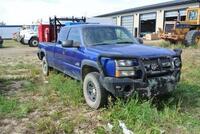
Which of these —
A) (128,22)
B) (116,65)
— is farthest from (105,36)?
(128,22)

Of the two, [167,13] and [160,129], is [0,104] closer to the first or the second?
[160,129]

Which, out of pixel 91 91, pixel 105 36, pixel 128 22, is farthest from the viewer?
pixel 128 22

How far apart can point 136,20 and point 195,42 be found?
22.8 meters

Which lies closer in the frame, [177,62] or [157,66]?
[157,66]

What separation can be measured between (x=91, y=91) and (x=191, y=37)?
1435cm

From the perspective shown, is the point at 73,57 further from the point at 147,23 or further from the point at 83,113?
the point at 147,23

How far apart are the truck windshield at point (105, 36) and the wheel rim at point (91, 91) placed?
0.94 meters

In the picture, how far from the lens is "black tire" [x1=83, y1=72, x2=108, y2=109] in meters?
5.49

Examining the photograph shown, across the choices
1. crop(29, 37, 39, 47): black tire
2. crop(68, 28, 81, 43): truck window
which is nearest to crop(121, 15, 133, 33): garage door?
crop(29, 37, 39, 47): black tire

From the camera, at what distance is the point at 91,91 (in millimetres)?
5887

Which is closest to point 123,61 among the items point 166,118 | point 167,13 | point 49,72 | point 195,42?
point 166,118

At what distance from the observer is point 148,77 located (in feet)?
17.1

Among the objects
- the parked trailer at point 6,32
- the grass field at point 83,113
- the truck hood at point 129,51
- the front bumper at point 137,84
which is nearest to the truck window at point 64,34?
the grass field at point 83,113

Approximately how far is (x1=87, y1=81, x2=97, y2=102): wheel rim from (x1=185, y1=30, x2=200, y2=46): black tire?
14130 millimetres
